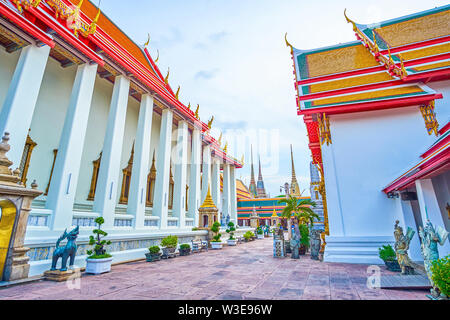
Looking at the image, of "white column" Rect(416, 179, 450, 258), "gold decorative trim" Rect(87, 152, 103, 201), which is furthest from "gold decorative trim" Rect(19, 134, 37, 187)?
"white column" Rect(416, 179, 450, 258)

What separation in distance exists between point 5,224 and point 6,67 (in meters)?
6.39

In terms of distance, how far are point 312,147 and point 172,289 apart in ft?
38.8

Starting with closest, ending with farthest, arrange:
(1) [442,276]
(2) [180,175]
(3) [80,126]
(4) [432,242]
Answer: (1) [442,276]
(4) [432,242]
(3) [80,126]
(2) [180,175]

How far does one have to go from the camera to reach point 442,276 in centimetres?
342

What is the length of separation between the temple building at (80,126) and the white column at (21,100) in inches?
1.0

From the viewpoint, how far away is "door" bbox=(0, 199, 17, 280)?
4949 millimetres

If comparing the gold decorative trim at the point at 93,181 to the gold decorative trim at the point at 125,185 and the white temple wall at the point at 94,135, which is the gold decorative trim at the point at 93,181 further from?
the gold decorative trim at the point at 125,185

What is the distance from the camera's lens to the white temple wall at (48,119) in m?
8.67

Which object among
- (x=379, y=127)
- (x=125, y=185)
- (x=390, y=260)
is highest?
(x=379, y=127)

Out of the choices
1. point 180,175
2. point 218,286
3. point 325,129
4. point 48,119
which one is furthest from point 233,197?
point 218,286

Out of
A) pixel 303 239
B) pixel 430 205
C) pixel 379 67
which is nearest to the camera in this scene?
pixel 430 205

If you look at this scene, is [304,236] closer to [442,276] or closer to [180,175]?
[442,276]

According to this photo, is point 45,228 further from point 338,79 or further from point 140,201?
point 338,79

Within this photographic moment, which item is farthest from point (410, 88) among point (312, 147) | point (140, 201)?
point (140, 201)
